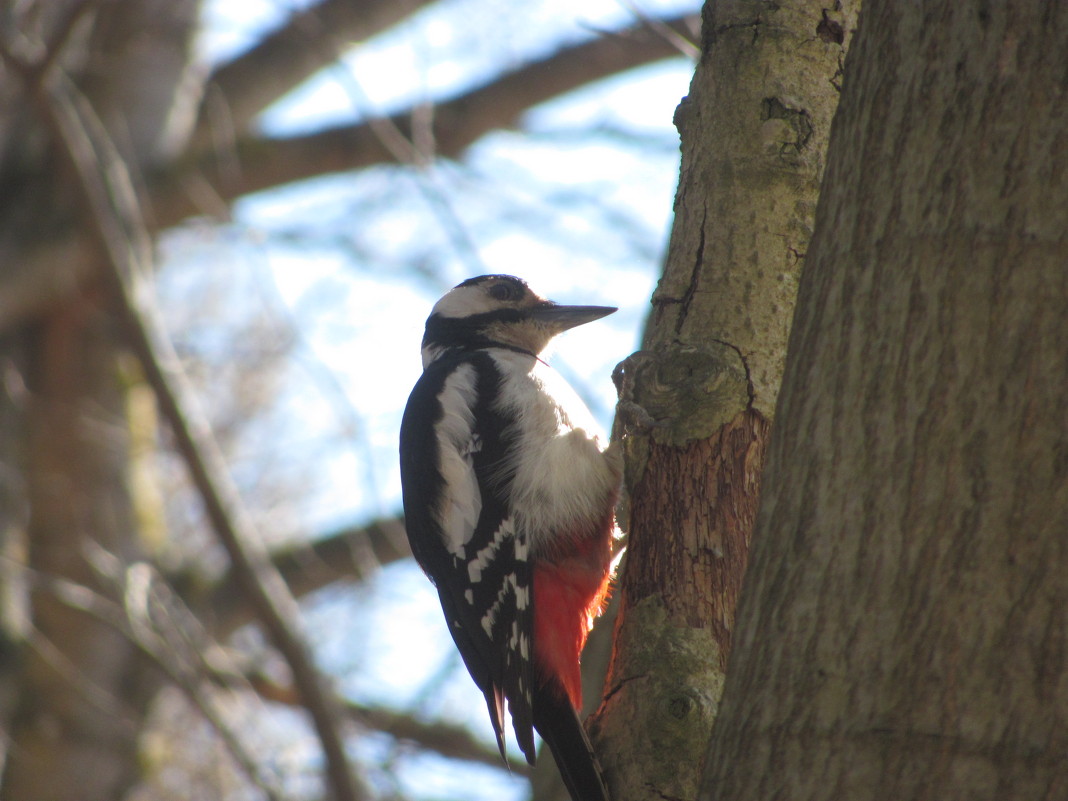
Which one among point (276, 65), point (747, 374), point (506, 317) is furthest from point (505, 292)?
point (276, 65)

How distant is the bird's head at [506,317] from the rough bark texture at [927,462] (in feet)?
8.00

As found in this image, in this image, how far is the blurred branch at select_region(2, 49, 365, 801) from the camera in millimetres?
4168

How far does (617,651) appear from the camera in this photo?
2266 millimetres

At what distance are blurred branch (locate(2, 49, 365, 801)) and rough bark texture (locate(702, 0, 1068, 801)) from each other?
313cm

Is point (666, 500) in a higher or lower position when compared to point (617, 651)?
higher

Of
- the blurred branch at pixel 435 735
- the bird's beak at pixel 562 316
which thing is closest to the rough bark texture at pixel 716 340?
the bird's beak at pixel 562 316

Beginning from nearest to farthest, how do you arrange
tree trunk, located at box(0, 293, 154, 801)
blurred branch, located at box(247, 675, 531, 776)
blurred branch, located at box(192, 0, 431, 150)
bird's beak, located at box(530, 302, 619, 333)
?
bird's beak, located at box(530, 302, 619, 333) → blurred branch, located at box(247, 675, 531, 776) → tree trunk, located at box(0, 293, 154, 801) → blurred branch, located at box(192, 0, 431, 150)

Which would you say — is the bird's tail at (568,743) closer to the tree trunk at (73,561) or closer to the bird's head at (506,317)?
the bird's head at (506,317)

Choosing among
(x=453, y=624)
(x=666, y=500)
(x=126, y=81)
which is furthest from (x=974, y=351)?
(x=126, y=81)

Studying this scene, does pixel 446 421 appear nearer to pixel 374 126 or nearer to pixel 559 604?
pixel 559 604

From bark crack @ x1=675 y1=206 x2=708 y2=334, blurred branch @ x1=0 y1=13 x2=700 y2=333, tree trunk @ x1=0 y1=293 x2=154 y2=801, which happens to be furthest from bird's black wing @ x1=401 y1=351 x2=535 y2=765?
blurred branch @ x1=0 y1=13 x2=700 y2=333

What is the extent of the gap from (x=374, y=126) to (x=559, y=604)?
2.27 metres

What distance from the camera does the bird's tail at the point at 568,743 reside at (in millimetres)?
2139

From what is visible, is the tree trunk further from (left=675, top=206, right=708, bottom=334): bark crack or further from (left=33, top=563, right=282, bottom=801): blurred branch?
(left=675, top=206, right=708, bottom=334): bark crack
